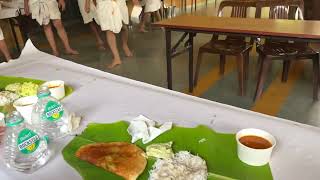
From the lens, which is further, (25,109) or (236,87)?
(236,87)

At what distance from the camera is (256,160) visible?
721 millimetres

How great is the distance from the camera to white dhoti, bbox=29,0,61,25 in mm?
3801

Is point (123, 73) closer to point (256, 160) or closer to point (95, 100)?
point (95, 100)

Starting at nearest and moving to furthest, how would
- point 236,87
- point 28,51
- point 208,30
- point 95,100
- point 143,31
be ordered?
point 95,100, point 28,51, point 208,30, point 236,87, point 143,31

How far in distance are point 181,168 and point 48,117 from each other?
0.45 meters

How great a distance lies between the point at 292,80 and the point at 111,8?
2334mm

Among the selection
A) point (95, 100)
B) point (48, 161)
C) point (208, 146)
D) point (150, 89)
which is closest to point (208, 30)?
point (150, 89)

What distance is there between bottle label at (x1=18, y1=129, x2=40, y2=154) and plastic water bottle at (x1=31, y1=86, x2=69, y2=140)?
11 cm

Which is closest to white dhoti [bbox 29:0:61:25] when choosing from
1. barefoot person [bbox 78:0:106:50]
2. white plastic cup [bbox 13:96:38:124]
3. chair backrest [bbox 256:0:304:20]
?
barefoot person [bbox 78:0:106:50]

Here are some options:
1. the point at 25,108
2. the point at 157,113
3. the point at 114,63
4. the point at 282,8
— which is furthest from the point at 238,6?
the point at 25,108

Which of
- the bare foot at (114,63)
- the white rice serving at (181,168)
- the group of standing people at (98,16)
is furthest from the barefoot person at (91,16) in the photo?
the white rice serving at (181,168)

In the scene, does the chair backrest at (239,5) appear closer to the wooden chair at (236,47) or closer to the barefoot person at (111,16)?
the wooden chair at (236,47)

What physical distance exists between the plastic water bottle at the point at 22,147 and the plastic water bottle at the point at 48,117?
0.09m

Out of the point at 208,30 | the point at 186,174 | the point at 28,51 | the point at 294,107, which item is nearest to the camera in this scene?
the point at 186,174
